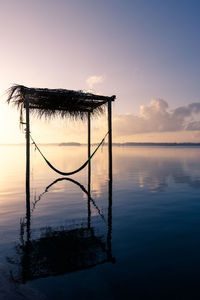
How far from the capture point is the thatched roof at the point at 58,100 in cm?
946

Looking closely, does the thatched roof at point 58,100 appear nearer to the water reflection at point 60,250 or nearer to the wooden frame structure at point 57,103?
the wooden frame structure at point 57,103

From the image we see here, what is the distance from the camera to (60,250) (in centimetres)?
366

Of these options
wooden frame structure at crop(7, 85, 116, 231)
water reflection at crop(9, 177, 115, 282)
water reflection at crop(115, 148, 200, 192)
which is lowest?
water reflection at crop(115, 148, 200, 192)

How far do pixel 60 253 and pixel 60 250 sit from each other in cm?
13

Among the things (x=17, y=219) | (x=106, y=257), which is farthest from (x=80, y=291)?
(x=17, y=219)

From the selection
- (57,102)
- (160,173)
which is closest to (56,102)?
(57,102)

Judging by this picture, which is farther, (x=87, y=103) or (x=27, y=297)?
(x=87, y=103)

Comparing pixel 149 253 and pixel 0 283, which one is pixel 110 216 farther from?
pixel 0 283

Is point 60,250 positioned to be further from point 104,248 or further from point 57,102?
point 57,102

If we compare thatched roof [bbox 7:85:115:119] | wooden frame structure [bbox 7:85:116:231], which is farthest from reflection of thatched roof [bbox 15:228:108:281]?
thatched roof [bbox 7:85:115:119]

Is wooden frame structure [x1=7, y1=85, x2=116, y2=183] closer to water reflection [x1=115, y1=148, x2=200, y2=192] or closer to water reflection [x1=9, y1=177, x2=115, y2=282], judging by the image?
water reflection [x1=115, y1=148, x2=200, y2=192]

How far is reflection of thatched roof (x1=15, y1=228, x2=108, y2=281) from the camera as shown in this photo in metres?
3.02

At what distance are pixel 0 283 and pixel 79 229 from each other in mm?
2293

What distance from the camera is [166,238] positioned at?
13.8ft
